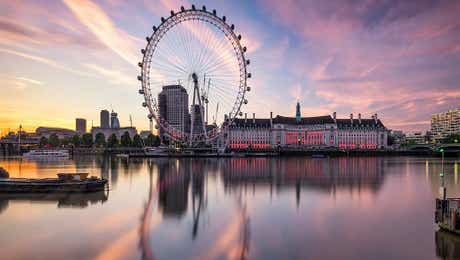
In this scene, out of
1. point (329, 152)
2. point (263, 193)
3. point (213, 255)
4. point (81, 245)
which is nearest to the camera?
point (213, 255)

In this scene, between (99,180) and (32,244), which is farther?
(99,180)

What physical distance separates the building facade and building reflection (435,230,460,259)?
141148mm

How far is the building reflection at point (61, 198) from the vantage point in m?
25.0

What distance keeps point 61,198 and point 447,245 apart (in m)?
25.0

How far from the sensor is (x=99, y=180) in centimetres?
3103

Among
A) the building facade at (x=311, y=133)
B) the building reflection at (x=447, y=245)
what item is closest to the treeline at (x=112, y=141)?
the building facade at (x=311, y=133)

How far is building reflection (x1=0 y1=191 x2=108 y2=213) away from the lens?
82.1 feet

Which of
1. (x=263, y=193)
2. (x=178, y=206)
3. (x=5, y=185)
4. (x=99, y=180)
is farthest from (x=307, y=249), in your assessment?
(x=5, y=185)

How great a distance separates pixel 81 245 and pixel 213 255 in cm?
581

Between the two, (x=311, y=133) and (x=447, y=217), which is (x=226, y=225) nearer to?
(x=447, y=217)

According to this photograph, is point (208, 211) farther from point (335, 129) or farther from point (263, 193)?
point (335, 129)

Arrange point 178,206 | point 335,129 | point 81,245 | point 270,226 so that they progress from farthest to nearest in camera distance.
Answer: point 335,129
point 178,206
point 270,226
point 81,245

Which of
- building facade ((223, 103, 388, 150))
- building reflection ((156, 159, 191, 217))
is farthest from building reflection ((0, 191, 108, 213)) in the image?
building facade ((223, 103, 388, 150))

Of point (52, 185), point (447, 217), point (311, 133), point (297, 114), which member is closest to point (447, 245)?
point (447, 217)
